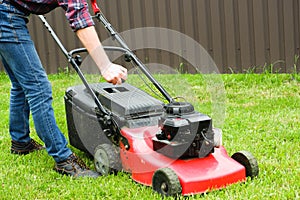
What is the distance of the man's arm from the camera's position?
212 centimetres

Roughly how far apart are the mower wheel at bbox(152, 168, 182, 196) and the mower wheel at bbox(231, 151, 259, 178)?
37 centimetres

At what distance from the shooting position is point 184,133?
2.29 meters

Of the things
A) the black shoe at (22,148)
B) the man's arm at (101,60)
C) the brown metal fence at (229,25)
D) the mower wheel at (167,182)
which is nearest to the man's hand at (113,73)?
the man's arm at (101,60)

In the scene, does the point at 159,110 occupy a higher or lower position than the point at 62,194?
higher

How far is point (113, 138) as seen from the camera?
266 cm

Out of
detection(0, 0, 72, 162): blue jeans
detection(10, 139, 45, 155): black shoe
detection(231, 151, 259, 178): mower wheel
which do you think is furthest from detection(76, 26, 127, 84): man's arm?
detection(10, 139, 45, 155): black shoe

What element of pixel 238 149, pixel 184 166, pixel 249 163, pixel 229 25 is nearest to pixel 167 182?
pixel 184 166

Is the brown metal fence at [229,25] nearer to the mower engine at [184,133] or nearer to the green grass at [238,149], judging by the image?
the green grass at [238,149]

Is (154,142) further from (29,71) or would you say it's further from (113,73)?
(29,71)

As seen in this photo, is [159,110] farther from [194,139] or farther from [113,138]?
[194,139]

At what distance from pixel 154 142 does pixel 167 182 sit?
0.23 m

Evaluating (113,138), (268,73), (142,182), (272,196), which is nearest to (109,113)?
(113,138)

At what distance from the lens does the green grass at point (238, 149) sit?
95.3 inches

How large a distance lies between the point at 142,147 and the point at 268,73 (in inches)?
107
